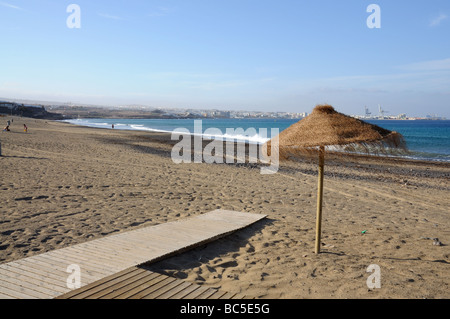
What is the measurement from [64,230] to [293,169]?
11.5 meters

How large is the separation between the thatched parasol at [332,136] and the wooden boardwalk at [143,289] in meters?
2.21

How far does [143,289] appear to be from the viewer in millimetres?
3877

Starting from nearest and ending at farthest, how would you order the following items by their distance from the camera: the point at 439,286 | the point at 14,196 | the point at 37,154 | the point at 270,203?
1. the point at 439,286
2. the point at 14,196
3. the point at 270,203
4. the point at 37,154

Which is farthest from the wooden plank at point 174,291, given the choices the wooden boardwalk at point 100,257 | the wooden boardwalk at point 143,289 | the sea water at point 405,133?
the sea water at point 405,133

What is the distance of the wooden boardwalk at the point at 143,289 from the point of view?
370 centimetres

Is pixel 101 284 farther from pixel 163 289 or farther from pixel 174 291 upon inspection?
pixel 174 291

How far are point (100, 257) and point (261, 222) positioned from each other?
3.49 meters

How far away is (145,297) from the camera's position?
12.2 feet

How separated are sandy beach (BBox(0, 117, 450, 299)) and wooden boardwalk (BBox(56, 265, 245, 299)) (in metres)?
0.41

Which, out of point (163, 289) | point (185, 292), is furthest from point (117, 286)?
point (185, 292)

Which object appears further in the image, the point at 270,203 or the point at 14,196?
the point at 270,203

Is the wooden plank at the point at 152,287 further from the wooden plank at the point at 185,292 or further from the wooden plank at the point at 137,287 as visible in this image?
the wooden plank at the point at 185,292
